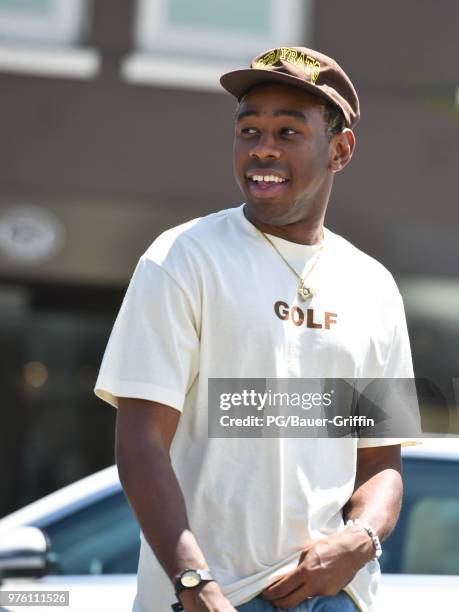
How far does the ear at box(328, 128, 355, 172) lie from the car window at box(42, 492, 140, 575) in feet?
5.53

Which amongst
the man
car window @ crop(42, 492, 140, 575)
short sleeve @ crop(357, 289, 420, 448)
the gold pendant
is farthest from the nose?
car window @ crop(42, 492, 140, 575)

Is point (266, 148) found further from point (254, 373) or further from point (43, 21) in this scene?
point (43, 21)

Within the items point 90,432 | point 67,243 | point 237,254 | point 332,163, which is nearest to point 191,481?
point 237,254

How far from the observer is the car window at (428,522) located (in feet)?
13.2

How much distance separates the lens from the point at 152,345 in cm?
231

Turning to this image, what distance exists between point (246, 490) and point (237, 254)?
457 millimetres

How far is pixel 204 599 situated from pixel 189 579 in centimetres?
4

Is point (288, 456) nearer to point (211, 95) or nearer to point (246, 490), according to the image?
point (246, 490)

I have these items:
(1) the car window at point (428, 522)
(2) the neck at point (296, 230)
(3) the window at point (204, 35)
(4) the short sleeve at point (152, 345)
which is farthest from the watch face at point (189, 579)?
(3) the window at point (204, 35)

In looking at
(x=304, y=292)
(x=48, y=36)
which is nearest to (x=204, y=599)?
(x=304, y=292)

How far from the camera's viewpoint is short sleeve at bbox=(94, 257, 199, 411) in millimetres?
2289

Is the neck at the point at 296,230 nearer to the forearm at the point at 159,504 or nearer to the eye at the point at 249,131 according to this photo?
the eye at the point at 249,131

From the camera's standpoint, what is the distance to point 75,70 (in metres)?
9.65

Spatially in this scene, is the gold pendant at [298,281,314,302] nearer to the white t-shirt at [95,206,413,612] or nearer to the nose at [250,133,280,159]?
the white t-shirt at [95,206,413,612]
